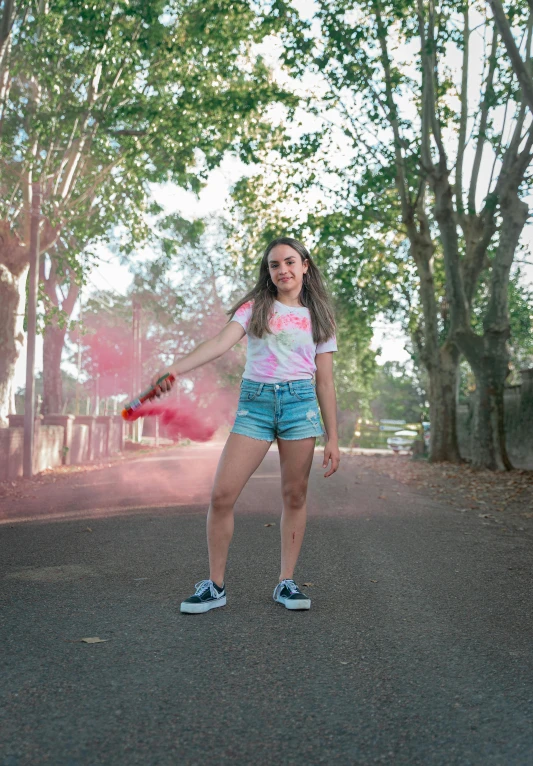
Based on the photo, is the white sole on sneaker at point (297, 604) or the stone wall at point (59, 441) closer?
the white sole on sneaker at point (297, 604)

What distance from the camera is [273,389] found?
468 cm

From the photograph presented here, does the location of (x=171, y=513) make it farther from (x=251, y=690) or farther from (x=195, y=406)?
(x=195, y=406)

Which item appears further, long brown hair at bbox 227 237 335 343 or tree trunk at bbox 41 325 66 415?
tree trunk at bbox 41 325 66 415

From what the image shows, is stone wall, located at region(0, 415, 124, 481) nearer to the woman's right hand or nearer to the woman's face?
the woman's face

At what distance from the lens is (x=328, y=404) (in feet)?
15.9

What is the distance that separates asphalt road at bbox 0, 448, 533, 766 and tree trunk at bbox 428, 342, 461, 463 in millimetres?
14204

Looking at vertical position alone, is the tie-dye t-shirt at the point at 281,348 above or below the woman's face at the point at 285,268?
below

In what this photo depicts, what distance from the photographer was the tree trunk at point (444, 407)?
21.7 meters

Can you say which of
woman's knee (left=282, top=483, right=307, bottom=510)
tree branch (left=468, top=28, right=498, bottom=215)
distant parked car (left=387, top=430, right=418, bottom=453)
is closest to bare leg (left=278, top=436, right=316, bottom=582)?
woman's knee (left=282, top=483, right=307, bottom=510)

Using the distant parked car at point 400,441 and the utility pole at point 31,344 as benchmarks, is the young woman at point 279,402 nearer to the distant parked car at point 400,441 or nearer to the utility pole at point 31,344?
the utility pole at point 31,344

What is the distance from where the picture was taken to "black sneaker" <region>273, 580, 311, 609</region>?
463 cm

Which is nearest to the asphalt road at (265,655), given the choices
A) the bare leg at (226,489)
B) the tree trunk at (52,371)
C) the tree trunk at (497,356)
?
the bare leg at (226,489)

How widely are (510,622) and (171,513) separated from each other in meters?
5.52

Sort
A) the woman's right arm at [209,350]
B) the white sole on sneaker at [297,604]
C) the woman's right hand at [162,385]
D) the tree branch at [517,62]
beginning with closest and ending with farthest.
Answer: the woman's right hand at [162,385] → the woman's right arm at [209,350] → the white sole on sneaker at [297,604] → the tree branch at [517,62]
